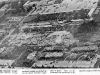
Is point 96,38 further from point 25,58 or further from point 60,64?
point 25,58

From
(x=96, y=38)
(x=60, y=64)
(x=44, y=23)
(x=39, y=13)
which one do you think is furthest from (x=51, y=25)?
(x=60, y=64)

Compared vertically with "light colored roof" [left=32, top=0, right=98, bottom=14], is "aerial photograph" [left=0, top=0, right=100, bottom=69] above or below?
below

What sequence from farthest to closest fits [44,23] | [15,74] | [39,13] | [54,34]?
[39,13] < [44,23] < [54,34] < [15,74]

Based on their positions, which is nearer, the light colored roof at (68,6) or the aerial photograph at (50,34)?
the aerial photograph at (50,34)

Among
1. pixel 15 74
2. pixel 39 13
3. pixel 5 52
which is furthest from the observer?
pixel 39 13

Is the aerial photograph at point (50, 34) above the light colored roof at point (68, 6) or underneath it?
underneath

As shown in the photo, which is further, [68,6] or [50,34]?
[68,6]

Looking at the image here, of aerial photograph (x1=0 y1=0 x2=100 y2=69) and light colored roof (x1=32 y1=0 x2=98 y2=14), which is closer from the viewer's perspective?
aerial photograph (x1=0 y1=0 x2=100 y2=69)

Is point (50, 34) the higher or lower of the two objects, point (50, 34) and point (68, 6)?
the lower
